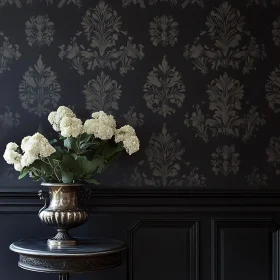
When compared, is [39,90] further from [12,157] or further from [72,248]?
[72,248]

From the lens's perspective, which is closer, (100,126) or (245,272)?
(100,126)

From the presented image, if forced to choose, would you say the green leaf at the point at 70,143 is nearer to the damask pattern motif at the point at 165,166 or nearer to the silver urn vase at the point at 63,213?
the silver urn vase at the point at 63,213

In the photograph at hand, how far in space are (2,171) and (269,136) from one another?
155 cm

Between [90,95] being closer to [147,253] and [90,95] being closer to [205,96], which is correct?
[205,96]

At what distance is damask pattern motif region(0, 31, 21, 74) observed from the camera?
3.24 m

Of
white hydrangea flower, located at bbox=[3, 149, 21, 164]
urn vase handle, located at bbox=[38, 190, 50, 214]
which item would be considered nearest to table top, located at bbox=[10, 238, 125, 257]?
urn vase handle, located at bbox=[38, 190, 50, 214]

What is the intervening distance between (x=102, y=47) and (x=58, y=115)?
526 mm

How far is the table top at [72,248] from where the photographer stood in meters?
2.71

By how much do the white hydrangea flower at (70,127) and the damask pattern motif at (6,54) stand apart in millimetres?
593

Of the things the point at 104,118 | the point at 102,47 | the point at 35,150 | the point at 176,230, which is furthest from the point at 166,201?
the point at 102,47

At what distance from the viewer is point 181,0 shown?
3324mm

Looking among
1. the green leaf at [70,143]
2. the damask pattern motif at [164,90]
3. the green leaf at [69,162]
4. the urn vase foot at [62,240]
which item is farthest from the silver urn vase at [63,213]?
the damask pattern motif at [164,90]

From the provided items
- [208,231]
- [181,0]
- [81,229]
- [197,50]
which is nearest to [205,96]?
[197,50]

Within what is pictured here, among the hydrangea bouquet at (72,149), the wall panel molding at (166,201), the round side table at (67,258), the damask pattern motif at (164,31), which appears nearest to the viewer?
the round side table at (67,258)
